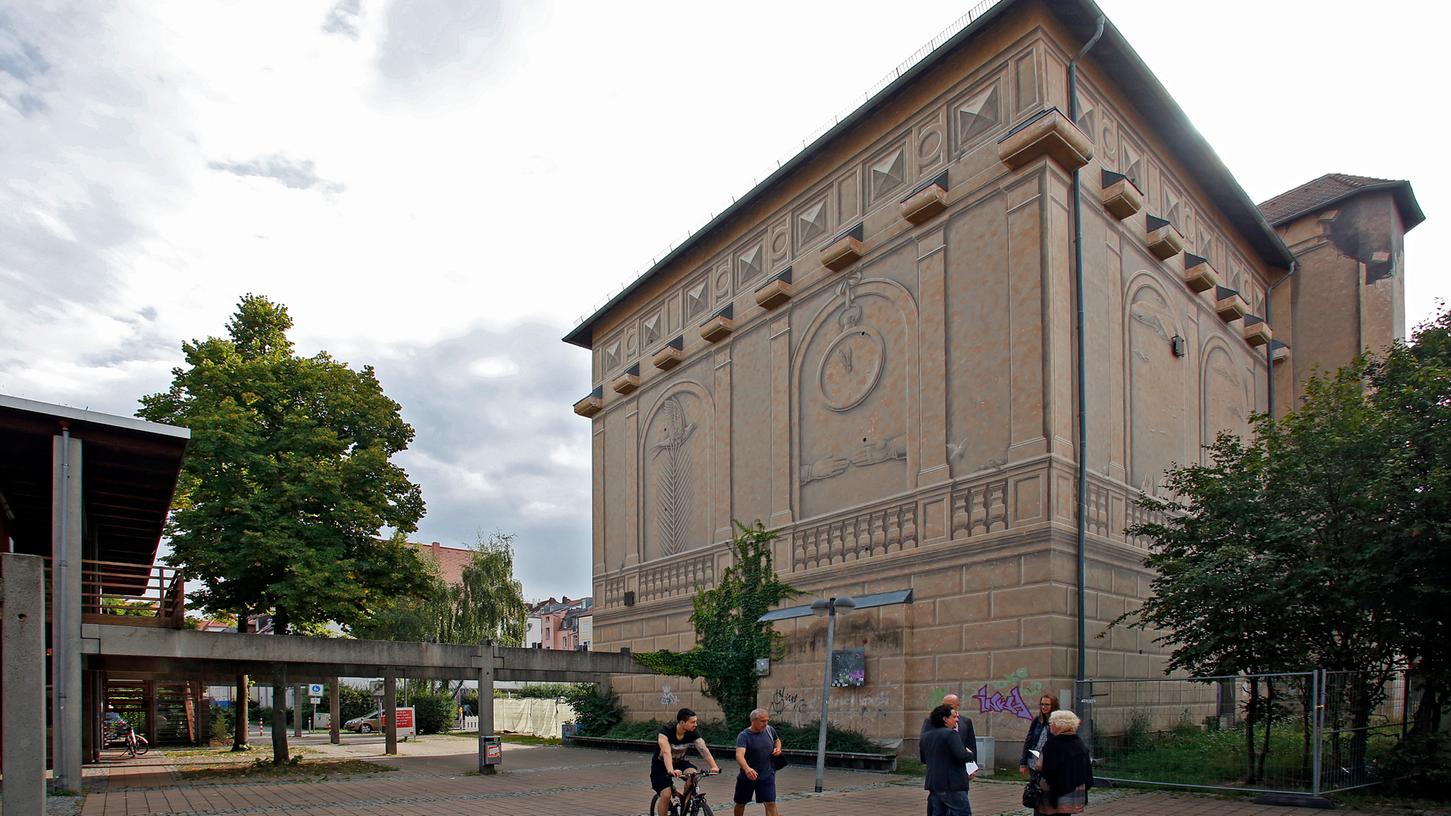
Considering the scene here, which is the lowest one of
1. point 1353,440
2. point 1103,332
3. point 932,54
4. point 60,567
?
point 60,567

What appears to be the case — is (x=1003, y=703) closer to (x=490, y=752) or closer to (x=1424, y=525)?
(x=1424, y=525)

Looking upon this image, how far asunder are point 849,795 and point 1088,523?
709 cm

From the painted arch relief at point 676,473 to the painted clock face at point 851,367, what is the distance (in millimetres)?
5820

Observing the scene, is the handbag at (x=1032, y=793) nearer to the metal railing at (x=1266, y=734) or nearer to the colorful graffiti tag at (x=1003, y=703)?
the metal railing at (x=1266, y=734)

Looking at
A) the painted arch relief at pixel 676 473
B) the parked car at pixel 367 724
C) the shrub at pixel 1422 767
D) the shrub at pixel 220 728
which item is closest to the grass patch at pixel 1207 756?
the shrub at pixel 1422 767

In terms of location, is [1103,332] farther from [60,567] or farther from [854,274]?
[60,567]

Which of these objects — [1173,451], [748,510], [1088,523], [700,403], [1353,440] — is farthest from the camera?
[700,403]

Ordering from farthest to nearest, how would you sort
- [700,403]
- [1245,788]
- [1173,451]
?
[700,403]
[1173,451]
[1245,788]

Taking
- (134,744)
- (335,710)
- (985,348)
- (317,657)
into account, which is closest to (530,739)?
(335,710)

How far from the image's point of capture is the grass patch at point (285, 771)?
68.4ft

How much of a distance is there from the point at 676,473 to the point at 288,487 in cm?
1132

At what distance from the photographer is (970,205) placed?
21094 mm

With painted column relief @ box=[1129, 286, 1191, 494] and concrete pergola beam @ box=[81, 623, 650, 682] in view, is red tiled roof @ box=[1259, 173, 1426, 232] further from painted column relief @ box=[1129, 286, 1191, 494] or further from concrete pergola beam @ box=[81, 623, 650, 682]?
concrete pergola beam @ box=[81, 623, 650, 682]

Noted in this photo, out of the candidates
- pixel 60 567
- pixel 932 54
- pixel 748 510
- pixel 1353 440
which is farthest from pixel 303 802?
pixel 932 54
